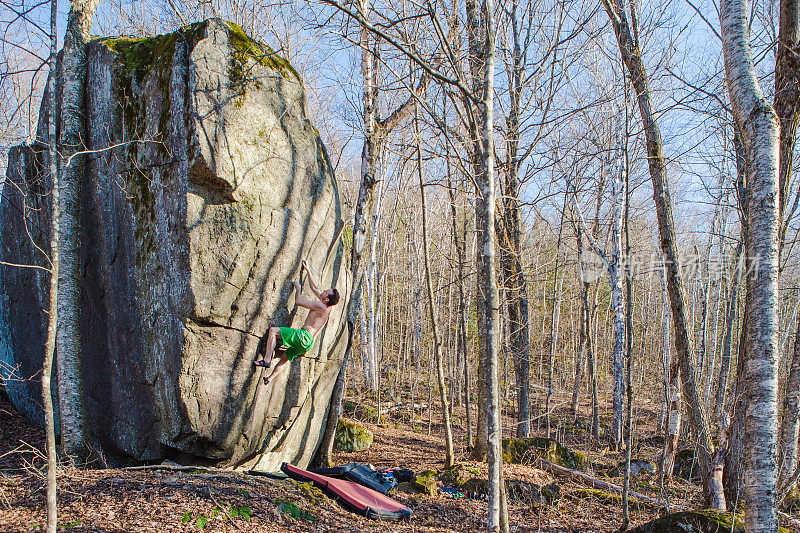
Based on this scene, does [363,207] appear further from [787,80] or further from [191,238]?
[787,80]

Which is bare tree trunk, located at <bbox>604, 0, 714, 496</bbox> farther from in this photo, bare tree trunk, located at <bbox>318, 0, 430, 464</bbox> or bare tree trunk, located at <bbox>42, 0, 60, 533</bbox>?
bare tree trunk, located at <bbox>42, 0, 60, 533</bbox>

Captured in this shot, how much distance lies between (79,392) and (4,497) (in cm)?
155

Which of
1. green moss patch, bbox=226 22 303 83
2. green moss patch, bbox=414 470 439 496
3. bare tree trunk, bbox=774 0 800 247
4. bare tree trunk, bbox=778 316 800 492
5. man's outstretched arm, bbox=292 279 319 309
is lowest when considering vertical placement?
green moss patch, bbox=414 470 439 496

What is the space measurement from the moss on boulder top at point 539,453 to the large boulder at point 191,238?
455 cm

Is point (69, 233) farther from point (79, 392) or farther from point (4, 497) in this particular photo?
point (4, 497)

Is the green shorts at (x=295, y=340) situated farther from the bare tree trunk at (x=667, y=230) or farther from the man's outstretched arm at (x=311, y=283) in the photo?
the bare tree trunk at (x=667, y=230)

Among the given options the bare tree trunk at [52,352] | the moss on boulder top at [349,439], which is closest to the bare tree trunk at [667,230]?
the moss on boulder top at [349,439]

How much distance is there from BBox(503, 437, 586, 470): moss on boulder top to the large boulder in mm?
4548

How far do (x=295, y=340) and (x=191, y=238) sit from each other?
1872 millimetres

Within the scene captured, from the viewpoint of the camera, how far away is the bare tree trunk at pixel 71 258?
5641 mm

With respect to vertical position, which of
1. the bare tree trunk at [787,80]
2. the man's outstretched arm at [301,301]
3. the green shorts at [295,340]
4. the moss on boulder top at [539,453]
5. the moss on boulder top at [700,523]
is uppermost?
the bare tree trunk at [787,80]

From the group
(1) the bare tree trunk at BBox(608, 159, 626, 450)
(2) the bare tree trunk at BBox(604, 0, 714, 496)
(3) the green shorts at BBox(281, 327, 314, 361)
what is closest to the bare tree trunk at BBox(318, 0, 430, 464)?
(3) the green shorts at BBox(281, 327, 314, 361)

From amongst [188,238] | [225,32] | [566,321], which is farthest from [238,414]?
[566,321]

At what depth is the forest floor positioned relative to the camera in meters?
4.27
